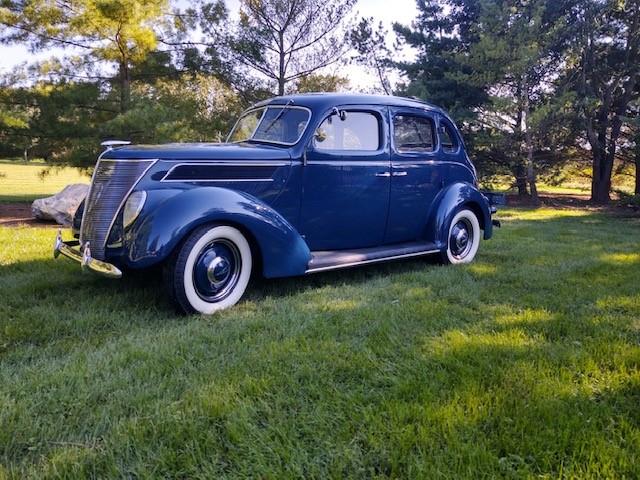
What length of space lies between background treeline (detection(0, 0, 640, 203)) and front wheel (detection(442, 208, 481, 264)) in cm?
579

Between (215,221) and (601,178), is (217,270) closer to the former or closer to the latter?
(215,221)

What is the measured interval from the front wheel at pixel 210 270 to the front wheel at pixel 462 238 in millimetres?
2407

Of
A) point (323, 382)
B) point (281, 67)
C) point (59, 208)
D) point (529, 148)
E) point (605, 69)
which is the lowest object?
point (323, 382)

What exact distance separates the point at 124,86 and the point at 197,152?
23.9 feet

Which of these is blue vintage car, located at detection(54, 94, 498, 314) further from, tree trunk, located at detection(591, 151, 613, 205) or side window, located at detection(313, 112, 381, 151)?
tree trunk, located at detection(591, 151, 613, 205)

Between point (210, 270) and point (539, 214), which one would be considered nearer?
point (210, 270)

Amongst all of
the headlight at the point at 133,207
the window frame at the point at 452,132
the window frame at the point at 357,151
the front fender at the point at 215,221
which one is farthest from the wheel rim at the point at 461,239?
the headlight at the point at 133,207

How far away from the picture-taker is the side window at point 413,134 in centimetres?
454

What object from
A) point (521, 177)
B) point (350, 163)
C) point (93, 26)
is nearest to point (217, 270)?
point (350, 163)

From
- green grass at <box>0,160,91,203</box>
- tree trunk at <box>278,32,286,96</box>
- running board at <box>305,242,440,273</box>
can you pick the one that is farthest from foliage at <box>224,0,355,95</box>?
running board at <box>305,242,440,273</box>

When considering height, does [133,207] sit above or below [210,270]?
above

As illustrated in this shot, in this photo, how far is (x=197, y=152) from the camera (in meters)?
3.41

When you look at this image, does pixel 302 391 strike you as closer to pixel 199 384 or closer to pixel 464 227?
pixel 199 384

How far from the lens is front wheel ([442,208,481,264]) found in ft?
16.1
